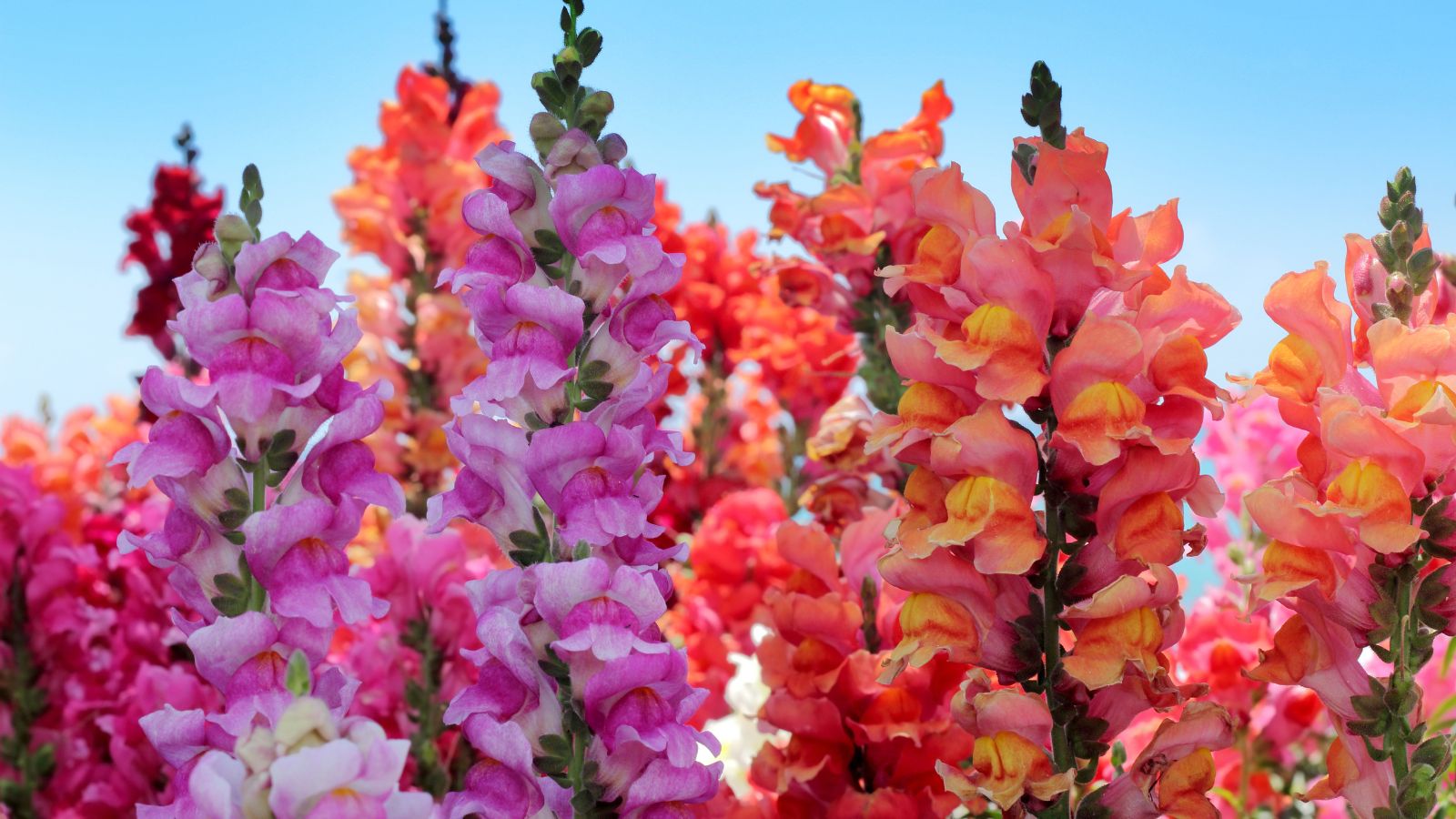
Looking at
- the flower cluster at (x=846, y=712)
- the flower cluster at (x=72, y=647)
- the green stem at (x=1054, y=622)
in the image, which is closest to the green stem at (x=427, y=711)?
the flower cluster at (x=72, y=647)

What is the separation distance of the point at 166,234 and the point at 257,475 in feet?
7.16

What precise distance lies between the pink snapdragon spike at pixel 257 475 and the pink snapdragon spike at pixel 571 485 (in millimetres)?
102

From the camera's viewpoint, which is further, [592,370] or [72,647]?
[72,647]

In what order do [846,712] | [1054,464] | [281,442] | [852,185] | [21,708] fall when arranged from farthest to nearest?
[21,708] → [852,185] → [846,712] → [1054,464] → [281,442]

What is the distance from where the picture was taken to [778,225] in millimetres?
2100

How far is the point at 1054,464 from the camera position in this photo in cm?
124

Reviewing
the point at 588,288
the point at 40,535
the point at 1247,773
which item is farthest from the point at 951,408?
the point at 40,535

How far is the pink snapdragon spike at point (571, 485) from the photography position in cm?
114

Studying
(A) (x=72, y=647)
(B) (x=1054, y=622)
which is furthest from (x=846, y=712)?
(A) (x=72, y=647)

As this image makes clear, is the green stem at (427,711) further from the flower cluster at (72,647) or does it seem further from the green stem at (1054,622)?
the green stem at (1054,622)

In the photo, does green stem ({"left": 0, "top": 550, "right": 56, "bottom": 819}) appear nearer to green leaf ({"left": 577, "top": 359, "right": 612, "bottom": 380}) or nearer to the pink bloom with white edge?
the pink bloom with white edge

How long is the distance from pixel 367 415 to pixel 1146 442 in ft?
2.21

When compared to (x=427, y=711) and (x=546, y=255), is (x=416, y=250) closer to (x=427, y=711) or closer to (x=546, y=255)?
(x=427, y=711)

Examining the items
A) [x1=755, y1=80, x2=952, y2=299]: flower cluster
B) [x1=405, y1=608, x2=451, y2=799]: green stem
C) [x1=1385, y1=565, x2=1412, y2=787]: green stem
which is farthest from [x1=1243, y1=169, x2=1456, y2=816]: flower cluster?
[x1=405, y1=608, x2=451, y2=799]: green stem
